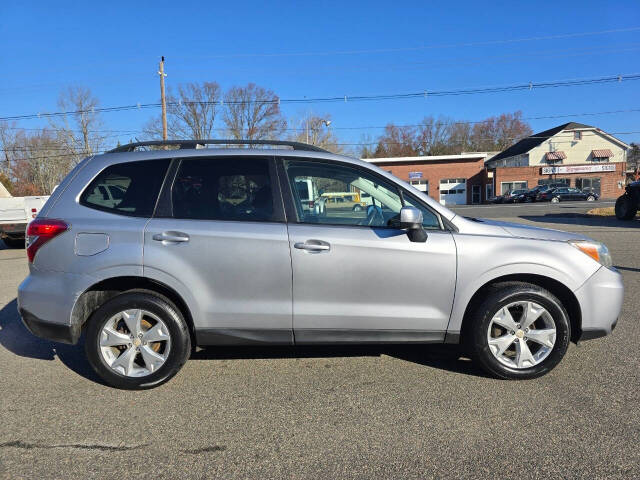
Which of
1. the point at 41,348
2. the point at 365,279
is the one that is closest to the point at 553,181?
the point at 365,279

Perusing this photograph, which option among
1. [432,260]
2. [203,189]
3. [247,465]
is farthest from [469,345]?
[203,189]

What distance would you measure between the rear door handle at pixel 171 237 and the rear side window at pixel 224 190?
0.16 meters

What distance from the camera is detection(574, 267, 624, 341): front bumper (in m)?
3.36

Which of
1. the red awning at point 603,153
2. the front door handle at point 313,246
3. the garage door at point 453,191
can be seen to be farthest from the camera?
the garage door at point 453,191

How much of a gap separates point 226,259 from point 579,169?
57.3m

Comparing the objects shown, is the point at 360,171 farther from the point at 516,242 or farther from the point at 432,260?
the point at 516,242

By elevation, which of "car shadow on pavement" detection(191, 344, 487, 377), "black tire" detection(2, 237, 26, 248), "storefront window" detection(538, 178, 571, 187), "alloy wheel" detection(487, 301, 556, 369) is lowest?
"car shadow on pavement" detection(191, 344, 487, 377)

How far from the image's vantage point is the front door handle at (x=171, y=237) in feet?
10.6

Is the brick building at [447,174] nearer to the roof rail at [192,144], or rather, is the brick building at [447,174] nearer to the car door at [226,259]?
the roof rail at [192,144]

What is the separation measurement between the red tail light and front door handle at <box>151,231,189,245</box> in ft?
2.31

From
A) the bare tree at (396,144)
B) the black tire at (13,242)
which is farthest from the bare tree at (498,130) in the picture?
the black tire at (13,242)

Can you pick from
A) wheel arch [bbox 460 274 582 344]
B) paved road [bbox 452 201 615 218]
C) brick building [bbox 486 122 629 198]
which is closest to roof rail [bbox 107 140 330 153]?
wheel arch [bbox 460 274 582 344]

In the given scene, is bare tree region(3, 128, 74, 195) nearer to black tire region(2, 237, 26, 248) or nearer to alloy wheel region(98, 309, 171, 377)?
black tire region(2, 237, 26, 248)

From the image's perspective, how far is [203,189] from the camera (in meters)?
3.43
